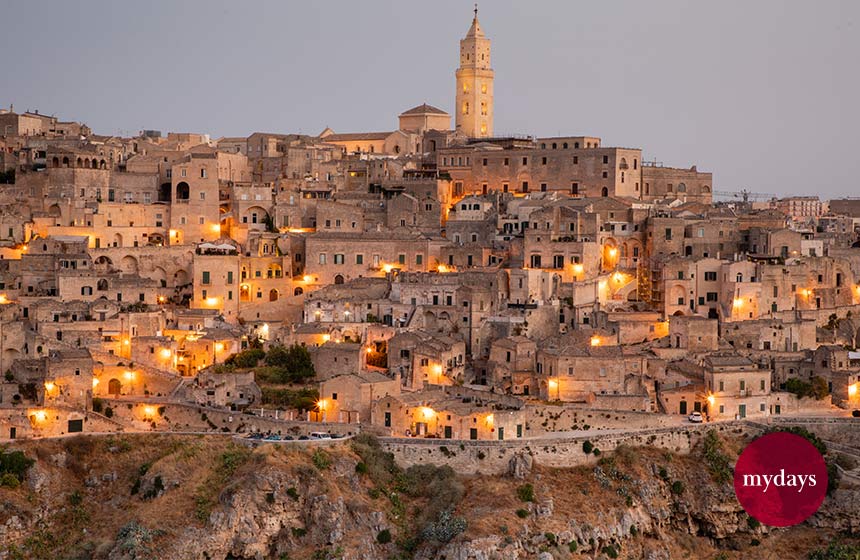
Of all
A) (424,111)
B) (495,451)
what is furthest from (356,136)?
(495,451)

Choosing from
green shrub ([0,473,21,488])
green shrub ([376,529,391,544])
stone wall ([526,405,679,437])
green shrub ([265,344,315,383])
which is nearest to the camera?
green shrub ([376,529,391,544])

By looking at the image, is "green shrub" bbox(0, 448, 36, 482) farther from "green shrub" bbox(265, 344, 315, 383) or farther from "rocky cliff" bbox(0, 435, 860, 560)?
"green shrub" bbox(265, 344, 315, 383)

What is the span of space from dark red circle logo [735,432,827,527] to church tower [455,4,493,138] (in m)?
33.4

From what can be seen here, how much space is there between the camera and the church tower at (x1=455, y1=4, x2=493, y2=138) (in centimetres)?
7125

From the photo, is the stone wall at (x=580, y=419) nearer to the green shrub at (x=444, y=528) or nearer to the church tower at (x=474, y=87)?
the green shrub at (x=444, y=528)

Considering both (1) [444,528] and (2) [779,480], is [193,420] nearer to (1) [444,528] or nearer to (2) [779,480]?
(1) [444,528]

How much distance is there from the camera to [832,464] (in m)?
41.7

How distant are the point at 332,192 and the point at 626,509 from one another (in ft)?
78.2

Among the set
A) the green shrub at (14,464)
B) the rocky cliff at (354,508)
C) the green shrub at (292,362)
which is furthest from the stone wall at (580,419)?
the green shrub at (14,464)

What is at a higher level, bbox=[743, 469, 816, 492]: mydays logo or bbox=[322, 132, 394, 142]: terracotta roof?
bbox=[322, 132, 394, 142]: terracotta roof

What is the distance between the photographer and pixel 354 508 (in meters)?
37.2

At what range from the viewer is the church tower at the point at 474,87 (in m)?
71.2

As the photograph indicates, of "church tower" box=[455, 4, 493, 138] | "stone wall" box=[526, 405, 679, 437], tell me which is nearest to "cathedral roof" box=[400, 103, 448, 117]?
"church tower" box=[455, 4, 493, 138]

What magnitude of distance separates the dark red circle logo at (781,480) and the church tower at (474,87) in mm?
33353
